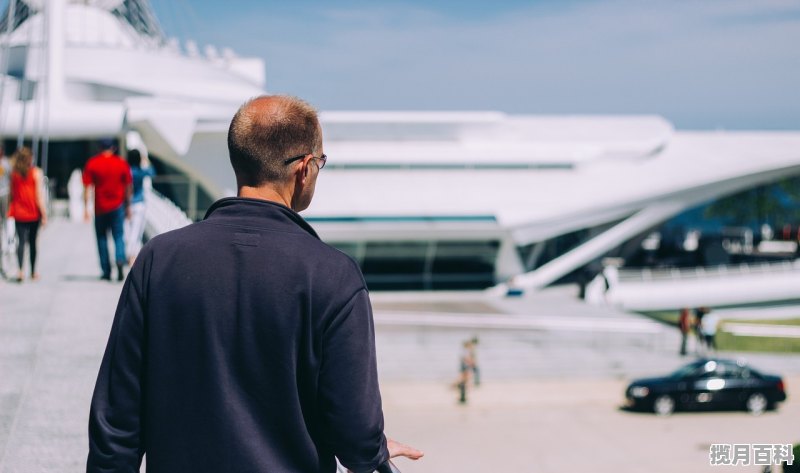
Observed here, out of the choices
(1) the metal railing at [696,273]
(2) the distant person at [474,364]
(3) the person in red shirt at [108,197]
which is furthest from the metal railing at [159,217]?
(1) the metal railing at [696,273]

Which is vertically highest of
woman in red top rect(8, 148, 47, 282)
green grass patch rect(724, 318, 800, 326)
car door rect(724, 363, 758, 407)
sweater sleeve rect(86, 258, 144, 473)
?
sweater sleeve rect(86, 258, 144, 473)

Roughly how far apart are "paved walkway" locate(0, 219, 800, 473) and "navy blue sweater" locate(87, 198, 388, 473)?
5.93ft

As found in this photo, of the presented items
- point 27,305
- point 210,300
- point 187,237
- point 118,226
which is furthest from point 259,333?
point 118,226

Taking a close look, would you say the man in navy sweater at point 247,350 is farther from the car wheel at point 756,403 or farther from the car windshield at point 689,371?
the car wheel at point 756,403

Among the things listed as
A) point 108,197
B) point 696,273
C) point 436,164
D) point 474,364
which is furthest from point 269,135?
point 696,273

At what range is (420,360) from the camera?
845 inches

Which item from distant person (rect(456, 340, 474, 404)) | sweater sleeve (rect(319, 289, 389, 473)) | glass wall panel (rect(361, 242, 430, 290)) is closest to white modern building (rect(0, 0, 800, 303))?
glass wall panel (rect(361, 242, 430, 290))

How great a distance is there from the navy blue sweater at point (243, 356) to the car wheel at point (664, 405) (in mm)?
16019

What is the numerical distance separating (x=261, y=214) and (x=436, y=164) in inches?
1251

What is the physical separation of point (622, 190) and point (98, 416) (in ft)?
114

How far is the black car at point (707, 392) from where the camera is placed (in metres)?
17.0

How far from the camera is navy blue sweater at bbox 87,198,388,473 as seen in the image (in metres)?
1.94

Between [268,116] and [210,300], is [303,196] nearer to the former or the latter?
[268,116]

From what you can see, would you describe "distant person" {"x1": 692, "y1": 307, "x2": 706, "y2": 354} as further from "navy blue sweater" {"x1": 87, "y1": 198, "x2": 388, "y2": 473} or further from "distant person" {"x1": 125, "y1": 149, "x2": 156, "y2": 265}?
"navy blue sweater" {"x1": 87, "y1": 198, "x2": 388, "y2": 473}
